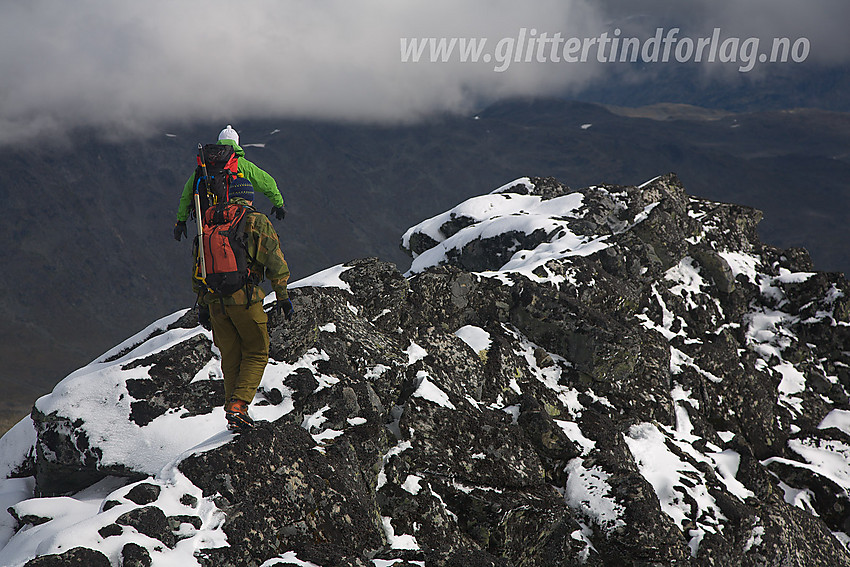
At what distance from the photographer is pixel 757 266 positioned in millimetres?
28859

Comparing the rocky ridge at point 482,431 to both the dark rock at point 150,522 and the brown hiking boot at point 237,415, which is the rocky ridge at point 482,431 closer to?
the dark rock at point 150,522

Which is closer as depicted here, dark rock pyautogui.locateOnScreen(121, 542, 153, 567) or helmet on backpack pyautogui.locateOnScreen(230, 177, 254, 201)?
dark rock pyautogui.locateOnScreen(121, 542, 153, 567)

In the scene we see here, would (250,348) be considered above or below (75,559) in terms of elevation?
above

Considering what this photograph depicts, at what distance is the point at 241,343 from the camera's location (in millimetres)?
9945

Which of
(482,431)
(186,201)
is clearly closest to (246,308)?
(186,201)

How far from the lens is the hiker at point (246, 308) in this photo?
9.17 m

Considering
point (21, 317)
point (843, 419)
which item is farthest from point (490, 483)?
point (21, 317)

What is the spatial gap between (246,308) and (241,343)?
1008mm

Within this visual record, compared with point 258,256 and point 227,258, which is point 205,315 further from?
point 258,256

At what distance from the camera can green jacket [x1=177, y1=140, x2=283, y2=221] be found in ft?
32.1

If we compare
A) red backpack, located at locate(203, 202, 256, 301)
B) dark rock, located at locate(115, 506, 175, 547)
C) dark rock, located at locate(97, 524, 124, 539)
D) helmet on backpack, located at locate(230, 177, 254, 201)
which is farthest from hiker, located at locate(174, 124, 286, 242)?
dark rock, located at locate(97, 524, 124, 539)

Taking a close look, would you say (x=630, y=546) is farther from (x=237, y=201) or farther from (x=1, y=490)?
(x=1, y=490)

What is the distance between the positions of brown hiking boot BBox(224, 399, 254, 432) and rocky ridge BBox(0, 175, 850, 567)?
0.24 metres

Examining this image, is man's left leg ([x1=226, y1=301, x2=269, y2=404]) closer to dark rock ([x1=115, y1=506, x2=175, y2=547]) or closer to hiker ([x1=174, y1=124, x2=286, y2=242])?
hiker ([x1=174, y1=124, x2=286, y2=242])
